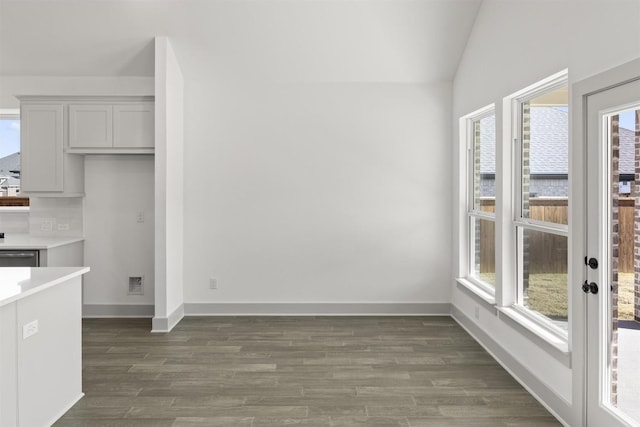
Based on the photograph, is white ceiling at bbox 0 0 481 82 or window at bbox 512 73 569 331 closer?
window at bbox 512 73 569 331

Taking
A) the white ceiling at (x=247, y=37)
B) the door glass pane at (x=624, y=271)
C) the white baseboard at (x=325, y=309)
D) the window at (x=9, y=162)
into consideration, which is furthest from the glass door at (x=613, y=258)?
the window at (x=9, y=162)

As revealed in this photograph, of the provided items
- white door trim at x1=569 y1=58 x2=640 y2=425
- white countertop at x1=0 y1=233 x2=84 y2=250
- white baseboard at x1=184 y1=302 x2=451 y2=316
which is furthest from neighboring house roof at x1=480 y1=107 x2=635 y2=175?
white countertop at x1=0 y1=233 x2=84 y2=250

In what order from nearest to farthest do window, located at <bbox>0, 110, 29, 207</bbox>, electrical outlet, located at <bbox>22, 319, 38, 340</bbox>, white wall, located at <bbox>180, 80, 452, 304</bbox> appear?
electrical outlet, located at <bbox>22, 319, 38, 340</bbox> → white wall, located at <bbox>180, 80, 452, 304</bbox> → window, located at <bbox>0, 110, 29, 207</bbox>

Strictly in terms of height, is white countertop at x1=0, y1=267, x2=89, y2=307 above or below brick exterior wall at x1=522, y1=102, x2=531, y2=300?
below

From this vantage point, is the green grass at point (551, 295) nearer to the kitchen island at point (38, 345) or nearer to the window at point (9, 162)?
the kitchen island at point (38, 345)

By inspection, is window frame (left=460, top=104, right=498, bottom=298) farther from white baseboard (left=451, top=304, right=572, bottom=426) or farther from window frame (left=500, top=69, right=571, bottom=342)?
window frame (left=500, top=69, right=571, bottom=342)

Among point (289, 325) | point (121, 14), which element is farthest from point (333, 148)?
point (121, 14)

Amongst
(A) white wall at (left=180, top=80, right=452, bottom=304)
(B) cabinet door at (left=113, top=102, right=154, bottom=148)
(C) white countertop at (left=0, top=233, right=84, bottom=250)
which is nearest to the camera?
(C) white countertop at (left=0, top=233, right=84, bottom=250)

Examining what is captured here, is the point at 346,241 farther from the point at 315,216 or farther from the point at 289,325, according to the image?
the point at 289,325

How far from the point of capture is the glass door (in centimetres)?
241

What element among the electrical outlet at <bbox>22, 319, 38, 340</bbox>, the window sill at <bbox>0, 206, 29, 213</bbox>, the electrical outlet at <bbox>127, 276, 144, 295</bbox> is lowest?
the electrical outlet at <bbox>127, 276, 144, 295</bbox>

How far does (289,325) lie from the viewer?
5109mm

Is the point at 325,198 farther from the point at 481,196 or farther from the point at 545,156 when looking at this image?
the point at 545,156

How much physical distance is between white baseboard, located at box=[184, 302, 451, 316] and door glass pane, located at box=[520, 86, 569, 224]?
207 cm
